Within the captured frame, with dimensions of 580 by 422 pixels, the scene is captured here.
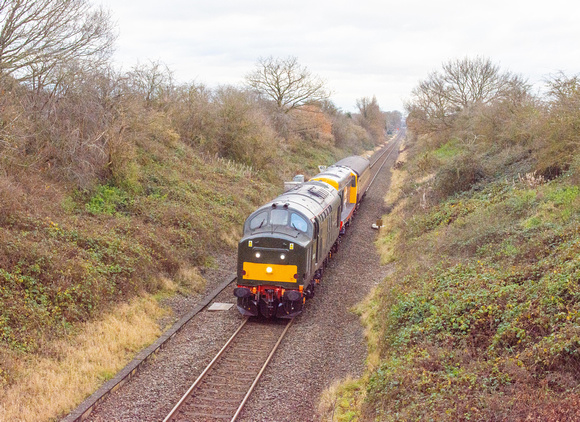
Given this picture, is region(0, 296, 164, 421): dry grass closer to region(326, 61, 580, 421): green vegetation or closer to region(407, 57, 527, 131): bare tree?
region(326, 61, 580, 421): green vegetation

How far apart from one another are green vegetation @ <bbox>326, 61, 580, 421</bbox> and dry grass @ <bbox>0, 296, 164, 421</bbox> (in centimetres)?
461

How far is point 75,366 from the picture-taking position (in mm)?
9273

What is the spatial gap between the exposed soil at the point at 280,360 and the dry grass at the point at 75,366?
0.53 metres

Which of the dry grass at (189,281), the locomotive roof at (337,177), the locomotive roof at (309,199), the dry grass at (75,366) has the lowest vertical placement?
the dry grass at (75,366)

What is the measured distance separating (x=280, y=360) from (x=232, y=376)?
4.04 feet

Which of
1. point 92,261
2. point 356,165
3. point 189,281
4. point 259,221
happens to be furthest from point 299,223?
point 356,165

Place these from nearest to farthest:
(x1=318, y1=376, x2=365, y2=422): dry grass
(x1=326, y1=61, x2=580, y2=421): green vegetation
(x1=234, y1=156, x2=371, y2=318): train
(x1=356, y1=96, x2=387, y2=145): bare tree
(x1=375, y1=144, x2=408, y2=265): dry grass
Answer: (x1=326, y1=61, x2=580, y2=421): green vegetation → (x1=318, y1=376, x2=365, y2=422): dry grass → (x1=234, y1=156, x2=371, y2=318): train → (x1=375, y1=144, x2=408, y2=265): dry grass → (x1=356, y1=96, x2=387, y2=145): bare tree

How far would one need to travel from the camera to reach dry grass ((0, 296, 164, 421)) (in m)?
7.91

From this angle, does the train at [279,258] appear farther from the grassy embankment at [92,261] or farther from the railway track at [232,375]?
the grassy embankment at [92,261]

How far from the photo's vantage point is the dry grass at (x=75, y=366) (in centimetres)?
791

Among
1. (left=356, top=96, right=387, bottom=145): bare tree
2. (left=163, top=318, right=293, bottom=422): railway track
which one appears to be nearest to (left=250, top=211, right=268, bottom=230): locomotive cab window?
(left=163, top=318, right=293, bottom=422): railway track

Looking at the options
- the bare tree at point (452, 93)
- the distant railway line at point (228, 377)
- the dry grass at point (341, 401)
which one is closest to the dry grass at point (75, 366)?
the distant railway line at point (228, 377)

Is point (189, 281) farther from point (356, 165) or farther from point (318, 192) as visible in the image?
point (356, 165)

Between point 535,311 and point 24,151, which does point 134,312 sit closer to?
point 24,151
